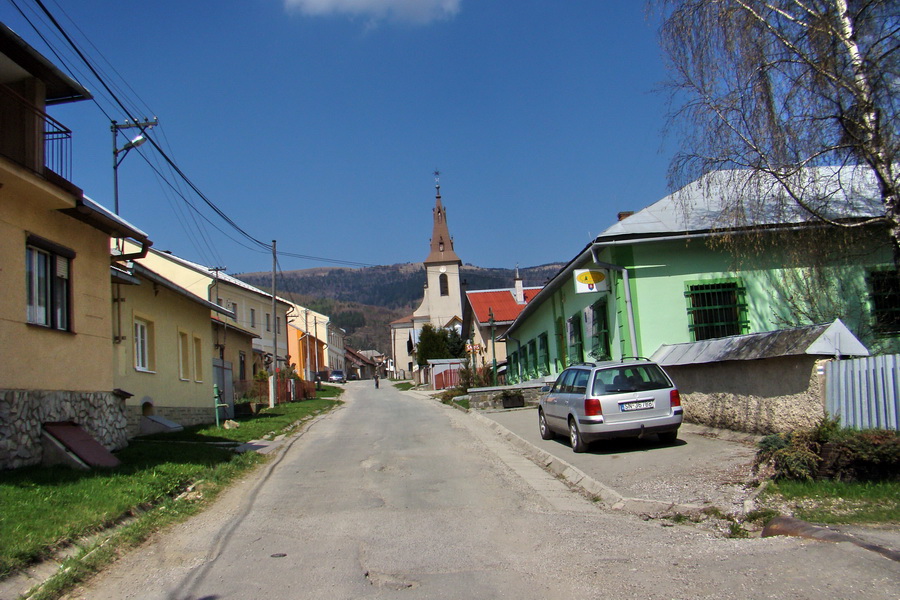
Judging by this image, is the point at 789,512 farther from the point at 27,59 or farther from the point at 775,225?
the point at 27,59

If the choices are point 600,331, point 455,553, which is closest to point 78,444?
point 455,553

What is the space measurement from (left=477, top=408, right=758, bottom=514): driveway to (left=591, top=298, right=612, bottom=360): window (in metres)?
3.91

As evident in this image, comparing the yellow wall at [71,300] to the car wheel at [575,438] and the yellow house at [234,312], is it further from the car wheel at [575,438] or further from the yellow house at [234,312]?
the car wheel at [575,438]

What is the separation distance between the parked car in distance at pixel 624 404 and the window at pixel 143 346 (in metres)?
10.3

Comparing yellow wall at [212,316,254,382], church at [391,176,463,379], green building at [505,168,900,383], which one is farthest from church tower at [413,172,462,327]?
green building at [505,168,900,383]

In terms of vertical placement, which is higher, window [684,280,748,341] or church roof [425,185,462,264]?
church roof [425,185,462,264]

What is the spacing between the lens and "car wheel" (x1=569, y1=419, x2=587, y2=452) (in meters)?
12.4

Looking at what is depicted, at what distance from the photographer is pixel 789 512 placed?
724cm

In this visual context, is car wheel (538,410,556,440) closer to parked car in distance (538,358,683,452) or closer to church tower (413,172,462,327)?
parked car in distance (538,358,683,452)

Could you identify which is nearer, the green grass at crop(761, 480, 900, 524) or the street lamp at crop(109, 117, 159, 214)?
the green grass at crop(761, 480, 900, 524)

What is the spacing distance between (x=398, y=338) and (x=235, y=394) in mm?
76035

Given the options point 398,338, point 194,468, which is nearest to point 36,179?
point 194,468

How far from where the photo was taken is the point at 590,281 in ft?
54.2

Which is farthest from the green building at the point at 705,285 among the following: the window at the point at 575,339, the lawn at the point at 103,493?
the lawn at the point at 103,493
